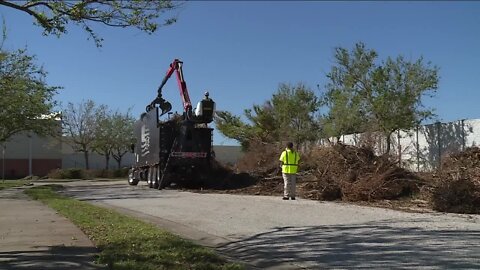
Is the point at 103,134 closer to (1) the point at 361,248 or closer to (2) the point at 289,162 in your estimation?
(2) the point at 289,162

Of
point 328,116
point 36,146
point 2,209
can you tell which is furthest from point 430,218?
point 36,146

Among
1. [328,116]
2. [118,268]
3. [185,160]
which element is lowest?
[118,268]

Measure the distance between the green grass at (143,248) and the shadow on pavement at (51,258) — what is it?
239mm

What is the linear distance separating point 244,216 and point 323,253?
5093 mm

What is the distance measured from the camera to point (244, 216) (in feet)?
44.5

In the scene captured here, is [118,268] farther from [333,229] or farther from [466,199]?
[466,199]

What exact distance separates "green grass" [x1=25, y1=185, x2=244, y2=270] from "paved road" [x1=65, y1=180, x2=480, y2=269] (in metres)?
0.64

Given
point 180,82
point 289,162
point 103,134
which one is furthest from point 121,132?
point 289,162

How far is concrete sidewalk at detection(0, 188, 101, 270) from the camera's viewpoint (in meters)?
8.05

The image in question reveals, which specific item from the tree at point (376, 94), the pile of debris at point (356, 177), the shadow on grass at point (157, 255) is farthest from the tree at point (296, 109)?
the shadow on grass at point (157, 255)

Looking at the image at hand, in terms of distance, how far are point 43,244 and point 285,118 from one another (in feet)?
109

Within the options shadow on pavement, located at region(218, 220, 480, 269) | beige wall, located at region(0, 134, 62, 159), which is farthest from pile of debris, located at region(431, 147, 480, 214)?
beige wall, located at region(0, 134, 62, 159)

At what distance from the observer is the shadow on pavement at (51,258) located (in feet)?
25.7

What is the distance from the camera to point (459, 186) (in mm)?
13414
